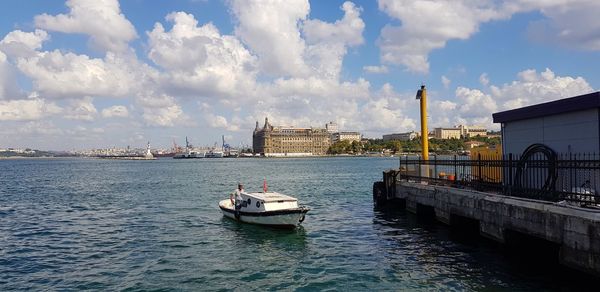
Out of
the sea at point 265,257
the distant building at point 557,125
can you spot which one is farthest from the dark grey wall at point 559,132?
the sea at point 265,257

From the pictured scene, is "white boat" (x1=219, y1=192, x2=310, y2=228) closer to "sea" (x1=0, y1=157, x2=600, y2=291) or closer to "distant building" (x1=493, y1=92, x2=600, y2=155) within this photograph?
"sea" (x1=0, y1=157, x2=600, y2=291)

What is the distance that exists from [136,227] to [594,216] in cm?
2616

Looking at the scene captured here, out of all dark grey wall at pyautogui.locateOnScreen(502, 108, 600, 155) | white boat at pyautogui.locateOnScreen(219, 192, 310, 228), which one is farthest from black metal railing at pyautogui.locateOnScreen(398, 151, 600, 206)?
white boat at pyautogui.locateOnScreen(219, 192, 310, 228)

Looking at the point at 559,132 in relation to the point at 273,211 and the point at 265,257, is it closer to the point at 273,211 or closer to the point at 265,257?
the point at 265,257

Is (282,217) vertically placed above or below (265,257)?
above

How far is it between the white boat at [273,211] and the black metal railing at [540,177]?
898 centimetres

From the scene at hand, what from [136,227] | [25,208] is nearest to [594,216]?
[136,227]

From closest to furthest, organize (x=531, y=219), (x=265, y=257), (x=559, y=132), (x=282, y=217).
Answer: (x=531, y=219)
(x=559, y=132)
(x=265, y=257)
(x=282, y=217)

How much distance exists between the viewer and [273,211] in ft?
93.2

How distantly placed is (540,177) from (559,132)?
226 centimetres

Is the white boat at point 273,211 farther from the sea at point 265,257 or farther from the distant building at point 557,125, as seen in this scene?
the distant building at point 557,125

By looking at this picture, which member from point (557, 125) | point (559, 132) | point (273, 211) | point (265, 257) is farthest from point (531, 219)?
point (273, 211)

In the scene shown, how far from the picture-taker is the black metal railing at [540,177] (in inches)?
666

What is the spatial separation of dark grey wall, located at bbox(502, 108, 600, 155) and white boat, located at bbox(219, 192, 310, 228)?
39.2 feet
